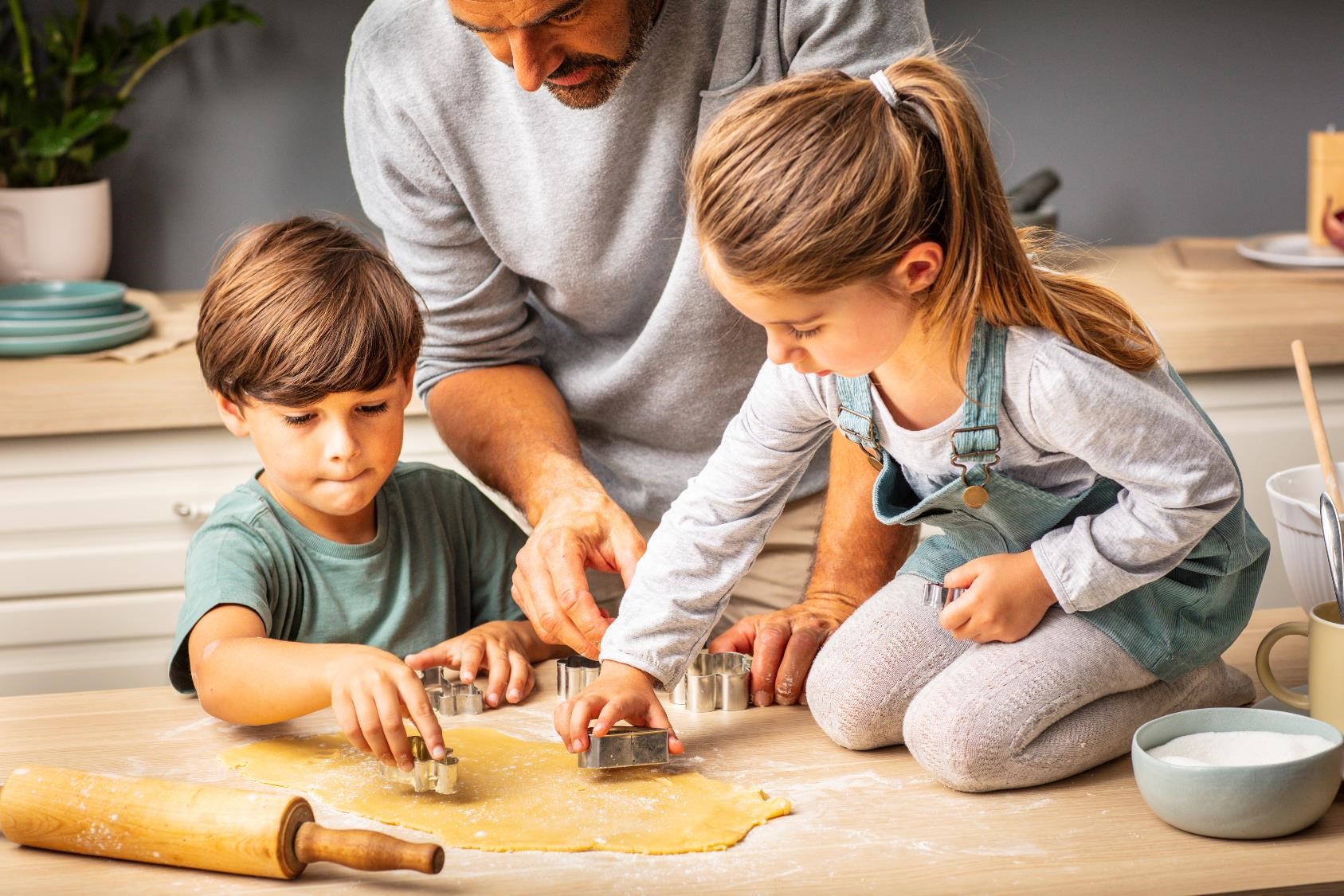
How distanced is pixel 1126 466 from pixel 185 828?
2.04ft

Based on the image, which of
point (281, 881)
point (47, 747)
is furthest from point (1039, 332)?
point (47, 747)

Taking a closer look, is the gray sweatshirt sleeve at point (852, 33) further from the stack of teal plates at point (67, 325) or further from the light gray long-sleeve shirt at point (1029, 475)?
the stack of teal plates at point (67, 325)

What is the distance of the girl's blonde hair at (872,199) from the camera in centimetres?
86

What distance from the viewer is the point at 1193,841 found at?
819mm

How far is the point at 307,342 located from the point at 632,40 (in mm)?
401

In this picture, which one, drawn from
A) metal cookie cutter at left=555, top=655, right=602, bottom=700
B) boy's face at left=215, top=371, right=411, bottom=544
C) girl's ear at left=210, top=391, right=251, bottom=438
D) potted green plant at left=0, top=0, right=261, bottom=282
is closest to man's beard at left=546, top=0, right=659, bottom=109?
boy's face at left=215, top=371, right=411, bottom=544

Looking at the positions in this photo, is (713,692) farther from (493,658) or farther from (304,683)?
(304,683)

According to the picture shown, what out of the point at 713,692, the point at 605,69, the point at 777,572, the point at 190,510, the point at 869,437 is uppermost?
the point at 605,69

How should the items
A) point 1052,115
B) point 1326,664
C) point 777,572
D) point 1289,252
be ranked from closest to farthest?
point 1326,664 < point 777,572 < point 1289,252 < point 1052,115

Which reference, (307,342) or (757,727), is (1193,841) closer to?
(757,727)

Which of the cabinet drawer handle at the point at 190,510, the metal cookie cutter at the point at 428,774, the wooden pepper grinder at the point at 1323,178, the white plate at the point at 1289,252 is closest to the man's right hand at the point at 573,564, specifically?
the metal cookie cutter at the point at 428,774

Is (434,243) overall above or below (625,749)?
above

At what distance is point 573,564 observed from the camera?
3.73 ft

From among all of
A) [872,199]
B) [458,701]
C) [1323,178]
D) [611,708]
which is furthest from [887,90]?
[1323,178]
